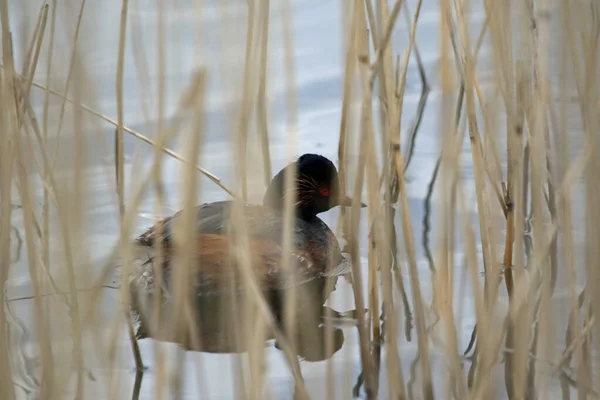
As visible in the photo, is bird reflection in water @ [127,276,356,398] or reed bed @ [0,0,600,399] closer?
reed bed @ [0,0,600,399]

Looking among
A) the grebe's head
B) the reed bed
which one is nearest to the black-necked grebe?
the grebe's head

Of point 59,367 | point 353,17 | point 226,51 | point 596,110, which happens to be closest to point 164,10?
point 226,51

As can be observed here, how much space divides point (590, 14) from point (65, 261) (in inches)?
44.2

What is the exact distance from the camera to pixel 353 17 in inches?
81.4

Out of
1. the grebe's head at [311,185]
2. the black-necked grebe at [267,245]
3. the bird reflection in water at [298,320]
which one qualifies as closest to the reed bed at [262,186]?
the bird reflection in water at [298,320]

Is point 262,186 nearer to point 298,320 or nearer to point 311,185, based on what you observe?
point 298,320

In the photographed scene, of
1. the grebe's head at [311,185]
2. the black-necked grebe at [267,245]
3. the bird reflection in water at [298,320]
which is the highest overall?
the grebe's head at [311,185]

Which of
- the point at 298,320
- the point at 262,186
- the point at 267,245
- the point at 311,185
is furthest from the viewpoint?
the point at 311,185

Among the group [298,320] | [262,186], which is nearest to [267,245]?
[298,320]

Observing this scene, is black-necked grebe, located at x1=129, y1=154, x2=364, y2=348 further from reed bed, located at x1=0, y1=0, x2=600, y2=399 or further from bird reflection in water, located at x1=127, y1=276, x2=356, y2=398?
reed bed, located at x1=0, y1=0, x2=600, y2=399

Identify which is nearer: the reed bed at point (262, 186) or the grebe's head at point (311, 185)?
the reed bed at point (262, 186)

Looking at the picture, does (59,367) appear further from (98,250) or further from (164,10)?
(98,250)

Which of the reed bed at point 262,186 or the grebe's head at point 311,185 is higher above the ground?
the grebe's head at point 311,185

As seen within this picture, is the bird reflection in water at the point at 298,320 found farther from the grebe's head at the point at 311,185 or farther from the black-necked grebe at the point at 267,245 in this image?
the grebe's head at the point at 311,185
